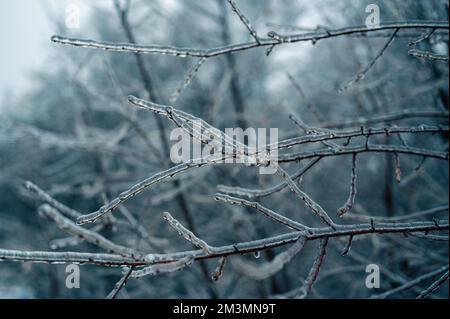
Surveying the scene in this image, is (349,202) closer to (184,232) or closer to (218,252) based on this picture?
(218,252)

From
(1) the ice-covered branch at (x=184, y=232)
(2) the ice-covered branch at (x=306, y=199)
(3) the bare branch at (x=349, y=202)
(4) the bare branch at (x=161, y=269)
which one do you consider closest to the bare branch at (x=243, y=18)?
(2) the ice-covered branch at (x=306, y=199)

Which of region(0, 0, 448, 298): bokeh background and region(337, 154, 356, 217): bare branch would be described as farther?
region(0, 0, 448, 298): bokeh background

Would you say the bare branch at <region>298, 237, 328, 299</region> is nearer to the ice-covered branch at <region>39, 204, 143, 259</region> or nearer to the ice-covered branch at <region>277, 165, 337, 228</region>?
the ice-covered branch at <region>277, 165, 337, 228</region>

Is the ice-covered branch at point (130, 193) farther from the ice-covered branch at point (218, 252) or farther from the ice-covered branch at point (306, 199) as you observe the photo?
the ice-covered branch at point (306, 199)

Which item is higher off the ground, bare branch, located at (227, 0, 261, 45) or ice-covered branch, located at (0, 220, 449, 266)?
bare branch, located at (227, 0, 261, 45)

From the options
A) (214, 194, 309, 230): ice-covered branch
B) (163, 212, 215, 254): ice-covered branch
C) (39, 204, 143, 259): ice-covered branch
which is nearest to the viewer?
(39, 204, 143, 259): ice-covered branch

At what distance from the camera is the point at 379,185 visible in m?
5.56

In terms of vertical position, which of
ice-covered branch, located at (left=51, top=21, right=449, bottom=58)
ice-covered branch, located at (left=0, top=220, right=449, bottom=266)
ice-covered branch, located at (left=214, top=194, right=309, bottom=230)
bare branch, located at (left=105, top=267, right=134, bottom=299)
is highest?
ice-covered branch, located at (left=51, top=21, right=449, bottom=58)

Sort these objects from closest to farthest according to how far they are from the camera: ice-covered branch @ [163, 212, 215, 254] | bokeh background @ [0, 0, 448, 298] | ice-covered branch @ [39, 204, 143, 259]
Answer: ice-covered branch @ [39, 204, 143, 259] < ice-covered branch @ [163, 212, 215, 254] < bokeh background @ [0, 0, 448, 298]

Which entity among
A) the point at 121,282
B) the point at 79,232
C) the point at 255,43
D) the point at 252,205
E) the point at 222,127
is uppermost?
the point at 222,127

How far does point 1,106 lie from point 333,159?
357 inches

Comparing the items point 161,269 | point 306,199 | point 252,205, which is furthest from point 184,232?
point 306,199

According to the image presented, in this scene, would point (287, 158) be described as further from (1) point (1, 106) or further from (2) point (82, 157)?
(1) point (1, 106)

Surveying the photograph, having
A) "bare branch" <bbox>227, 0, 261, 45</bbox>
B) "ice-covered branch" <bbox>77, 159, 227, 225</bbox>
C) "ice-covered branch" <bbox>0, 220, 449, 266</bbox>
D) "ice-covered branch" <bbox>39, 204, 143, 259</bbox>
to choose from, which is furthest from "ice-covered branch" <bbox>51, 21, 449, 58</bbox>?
"ice-covered branch" <bbox>0, 220, 449, 266</bbox>
